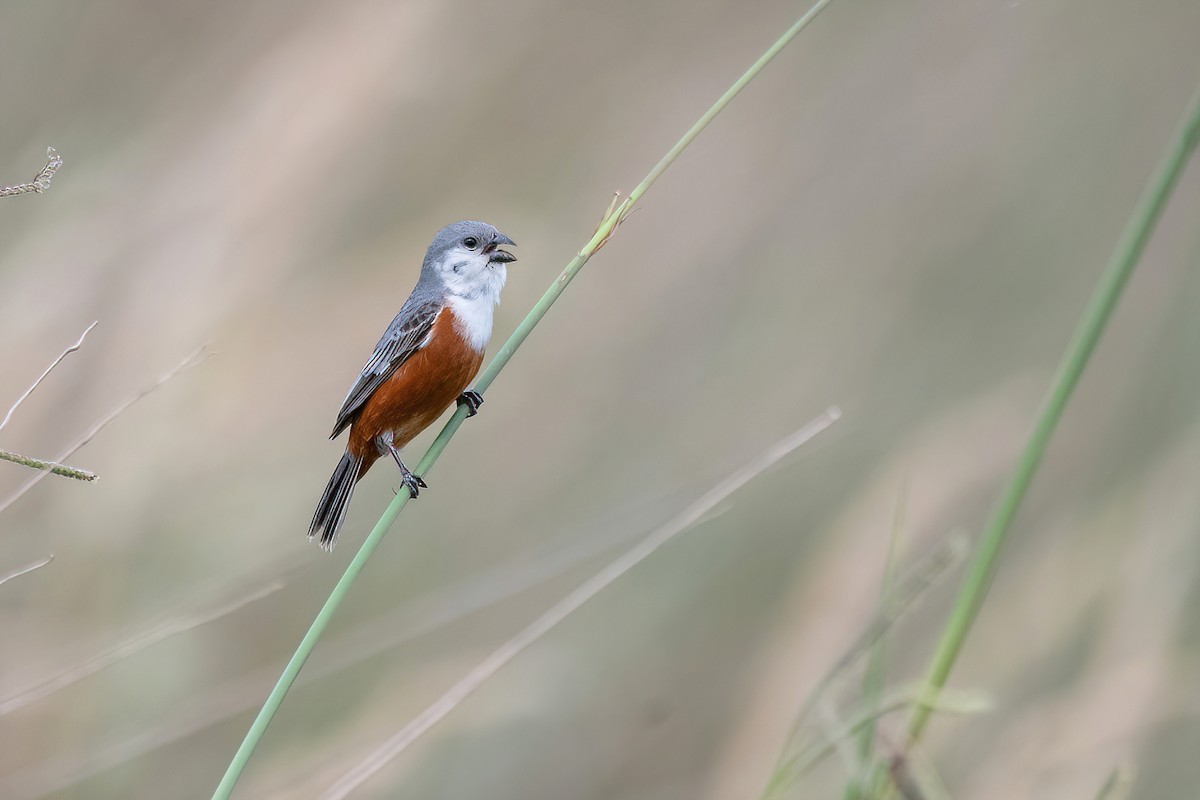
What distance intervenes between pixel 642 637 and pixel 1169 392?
162cm

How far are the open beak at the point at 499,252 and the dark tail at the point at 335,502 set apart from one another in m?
0.65

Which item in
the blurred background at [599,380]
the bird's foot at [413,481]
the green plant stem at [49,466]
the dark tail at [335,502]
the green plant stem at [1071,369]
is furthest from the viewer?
the dark tail at [335,502]

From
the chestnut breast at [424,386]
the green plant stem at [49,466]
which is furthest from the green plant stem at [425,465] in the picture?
the chestnut breast at [424,386]

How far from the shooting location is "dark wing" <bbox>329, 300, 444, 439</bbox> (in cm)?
289

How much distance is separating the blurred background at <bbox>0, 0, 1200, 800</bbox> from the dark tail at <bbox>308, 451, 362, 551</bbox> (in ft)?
0.42

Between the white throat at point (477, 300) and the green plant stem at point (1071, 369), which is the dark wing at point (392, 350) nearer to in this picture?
the white throat at point (477, 300)

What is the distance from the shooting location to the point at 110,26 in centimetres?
325

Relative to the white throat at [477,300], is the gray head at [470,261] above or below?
above

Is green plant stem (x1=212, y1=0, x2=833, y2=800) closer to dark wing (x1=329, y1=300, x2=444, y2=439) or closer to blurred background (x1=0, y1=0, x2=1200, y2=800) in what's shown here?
blurred background (x1=0, y1=0, x2=1200, y2=800)

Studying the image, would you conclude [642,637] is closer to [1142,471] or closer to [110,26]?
[1142,471]

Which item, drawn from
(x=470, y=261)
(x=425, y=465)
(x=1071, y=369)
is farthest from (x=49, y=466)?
Answer: (x=470, y=261)

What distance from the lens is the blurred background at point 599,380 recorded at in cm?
270

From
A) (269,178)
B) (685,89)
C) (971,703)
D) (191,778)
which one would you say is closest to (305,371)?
(269,178)

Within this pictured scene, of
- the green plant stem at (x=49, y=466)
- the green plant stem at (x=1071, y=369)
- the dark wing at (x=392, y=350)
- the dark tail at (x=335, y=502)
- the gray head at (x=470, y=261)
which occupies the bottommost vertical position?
the green plant stem at (x=1071, y=369)
